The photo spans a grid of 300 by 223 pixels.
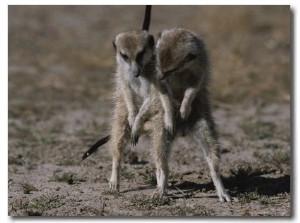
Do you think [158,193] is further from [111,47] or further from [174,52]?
[111,47]

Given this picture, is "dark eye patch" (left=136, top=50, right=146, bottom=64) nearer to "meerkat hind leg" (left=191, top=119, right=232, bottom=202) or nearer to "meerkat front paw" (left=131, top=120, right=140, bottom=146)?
"meerkat front paw" (left=131, top=120, right=140, bottom=146)

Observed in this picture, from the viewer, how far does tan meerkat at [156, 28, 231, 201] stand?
20.1ft

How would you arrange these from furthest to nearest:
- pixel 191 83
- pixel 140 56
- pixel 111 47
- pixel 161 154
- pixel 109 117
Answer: pixel 111 47
pixel 109 117
pixel 161 154
pixel 191 83
pixel 140 56

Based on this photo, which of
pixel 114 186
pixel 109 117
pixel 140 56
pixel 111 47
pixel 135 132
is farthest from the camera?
pixel 111 47

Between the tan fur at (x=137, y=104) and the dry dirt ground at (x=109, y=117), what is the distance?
0.37 metres

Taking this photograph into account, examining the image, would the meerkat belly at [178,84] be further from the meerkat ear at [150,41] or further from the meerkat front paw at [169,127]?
the meerkat ear at [150,41]

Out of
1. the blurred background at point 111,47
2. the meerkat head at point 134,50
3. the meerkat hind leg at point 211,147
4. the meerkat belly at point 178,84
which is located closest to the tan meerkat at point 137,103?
the meerkat head at point 134,50

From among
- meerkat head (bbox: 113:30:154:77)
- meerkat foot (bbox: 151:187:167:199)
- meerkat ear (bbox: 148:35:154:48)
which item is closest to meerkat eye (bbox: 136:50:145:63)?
meerkat head (bbox: 113:30:154:77)

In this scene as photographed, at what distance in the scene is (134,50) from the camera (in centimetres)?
618

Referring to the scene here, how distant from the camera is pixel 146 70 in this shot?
21.1 ft

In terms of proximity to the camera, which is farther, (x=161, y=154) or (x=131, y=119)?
(x=131, y=119)

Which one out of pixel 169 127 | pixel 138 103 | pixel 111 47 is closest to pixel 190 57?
pixel 169 127

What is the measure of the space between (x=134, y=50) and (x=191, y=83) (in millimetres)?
596

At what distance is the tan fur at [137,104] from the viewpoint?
6.23 metres
